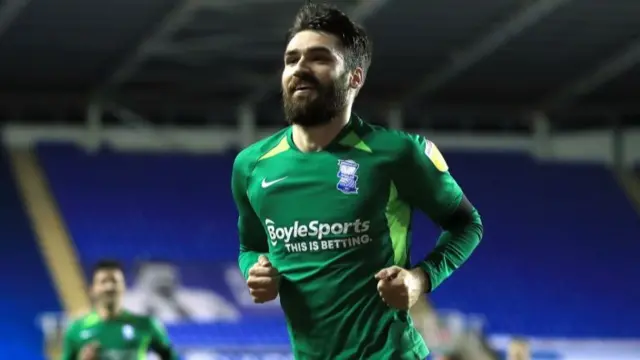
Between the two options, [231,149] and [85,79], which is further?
[231,149]

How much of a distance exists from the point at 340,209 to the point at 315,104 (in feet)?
1.21

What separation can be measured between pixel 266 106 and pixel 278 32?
4.08m

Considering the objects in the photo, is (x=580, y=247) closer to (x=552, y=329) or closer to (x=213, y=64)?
(x=552, y=329)

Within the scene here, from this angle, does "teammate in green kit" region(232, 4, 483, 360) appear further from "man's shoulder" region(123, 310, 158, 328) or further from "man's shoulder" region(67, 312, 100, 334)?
"man's shoulder" region(67, 312, 100, 334)

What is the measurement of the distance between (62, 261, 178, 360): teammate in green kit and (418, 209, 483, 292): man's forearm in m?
5.28

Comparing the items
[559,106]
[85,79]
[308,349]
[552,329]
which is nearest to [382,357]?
[308,349]

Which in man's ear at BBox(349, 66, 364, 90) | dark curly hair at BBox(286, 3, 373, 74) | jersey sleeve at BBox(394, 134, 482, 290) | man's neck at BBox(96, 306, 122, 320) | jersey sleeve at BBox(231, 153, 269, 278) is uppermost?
man's neck at BBox(96, 306, 122, 320)

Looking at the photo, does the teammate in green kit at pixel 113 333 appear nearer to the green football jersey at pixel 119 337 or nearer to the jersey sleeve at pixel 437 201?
the green football jersey at pixel 119 337

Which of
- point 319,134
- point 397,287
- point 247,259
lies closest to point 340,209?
point 319,134

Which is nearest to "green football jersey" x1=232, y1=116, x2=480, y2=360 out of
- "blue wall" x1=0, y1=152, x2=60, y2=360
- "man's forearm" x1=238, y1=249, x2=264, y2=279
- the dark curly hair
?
"man's forearm" x1=238, y1=249, x2=264, y2=279

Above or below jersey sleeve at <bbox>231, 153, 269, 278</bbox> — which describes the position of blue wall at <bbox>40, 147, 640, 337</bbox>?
above

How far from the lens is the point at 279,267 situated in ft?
13.9

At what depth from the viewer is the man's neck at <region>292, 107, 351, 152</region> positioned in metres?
4.19

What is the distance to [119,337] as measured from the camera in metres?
9.51
